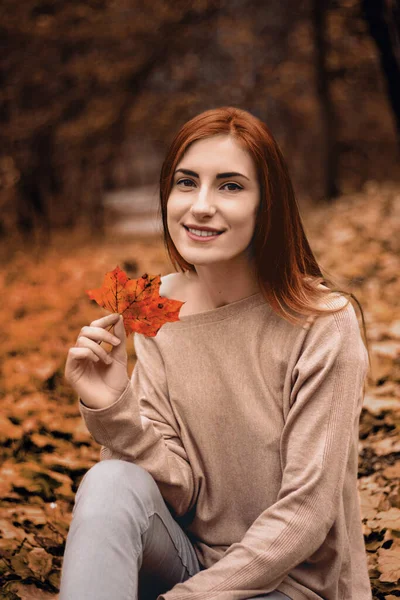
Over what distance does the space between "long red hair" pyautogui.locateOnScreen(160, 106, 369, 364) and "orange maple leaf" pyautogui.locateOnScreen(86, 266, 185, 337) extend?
0.25 meters

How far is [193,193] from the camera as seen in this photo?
1.73 m

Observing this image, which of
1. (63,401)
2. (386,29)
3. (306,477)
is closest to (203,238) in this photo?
(306,477)

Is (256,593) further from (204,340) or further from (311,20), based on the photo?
(311,20)

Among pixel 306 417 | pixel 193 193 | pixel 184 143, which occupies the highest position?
pixel 184 143

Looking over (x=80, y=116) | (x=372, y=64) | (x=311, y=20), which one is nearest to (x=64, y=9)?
(x=80, y=116)

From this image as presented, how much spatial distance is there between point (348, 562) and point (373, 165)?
14229 mm

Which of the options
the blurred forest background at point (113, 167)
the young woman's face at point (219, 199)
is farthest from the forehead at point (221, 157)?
the blurred forest background at point (113, 167)

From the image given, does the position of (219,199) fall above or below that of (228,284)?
above

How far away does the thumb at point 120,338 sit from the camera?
5.40ft

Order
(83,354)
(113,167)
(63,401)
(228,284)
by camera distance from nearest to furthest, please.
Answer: (83,354) < (228,284) < (63,401) < (113,167)

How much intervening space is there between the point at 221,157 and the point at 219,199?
4.0 inches

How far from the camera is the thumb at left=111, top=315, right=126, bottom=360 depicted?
1646mm

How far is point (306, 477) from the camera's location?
1.51 m

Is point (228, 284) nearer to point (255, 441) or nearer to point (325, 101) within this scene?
point (255, 441)
